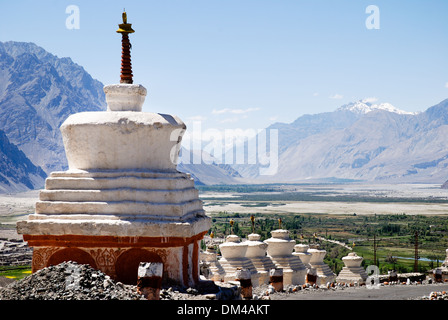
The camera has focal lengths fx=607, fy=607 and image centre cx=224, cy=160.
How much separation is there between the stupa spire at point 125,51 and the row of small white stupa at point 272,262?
8023 millimetres

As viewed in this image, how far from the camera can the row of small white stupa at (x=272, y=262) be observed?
20969mm

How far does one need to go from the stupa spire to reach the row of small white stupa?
316 inches

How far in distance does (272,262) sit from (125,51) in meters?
10.8

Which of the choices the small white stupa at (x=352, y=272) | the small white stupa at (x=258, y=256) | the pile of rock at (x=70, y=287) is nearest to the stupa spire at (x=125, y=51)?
the pile of rock at (x=70, y=287)

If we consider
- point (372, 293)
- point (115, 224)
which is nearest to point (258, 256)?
point (372, 293)

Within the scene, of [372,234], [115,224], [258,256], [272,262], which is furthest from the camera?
[372,234]

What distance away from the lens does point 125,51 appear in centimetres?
1487

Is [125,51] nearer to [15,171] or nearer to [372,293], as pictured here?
[372,293]

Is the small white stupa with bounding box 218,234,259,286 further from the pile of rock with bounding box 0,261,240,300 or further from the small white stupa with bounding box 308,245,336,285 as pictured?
the pile of rock with bounding box 0,261,240,300

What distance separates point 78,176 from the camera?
539 inches

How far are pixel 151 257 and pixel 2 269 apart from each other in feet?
122

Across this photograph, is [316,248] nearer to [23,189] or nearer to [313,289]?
[313,289]
